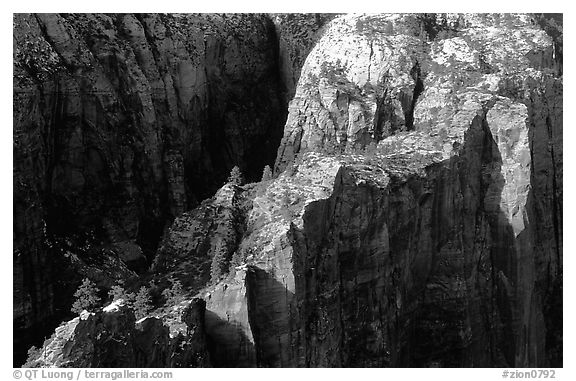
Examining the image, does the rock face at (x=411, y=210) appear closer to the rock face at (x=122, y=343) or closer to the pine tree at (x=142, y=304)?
the rock face at (x=122, y=343)

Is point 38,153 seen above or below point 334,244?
above

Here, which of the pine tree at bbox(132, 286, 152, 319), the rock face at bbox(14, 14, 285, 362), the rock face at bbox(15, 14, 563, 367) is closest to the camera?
the pine tree at bbox(132, 286, 152, 319)

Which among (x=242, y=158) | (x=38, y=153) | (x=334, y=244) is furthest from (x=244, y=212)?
(x=242, y=158)

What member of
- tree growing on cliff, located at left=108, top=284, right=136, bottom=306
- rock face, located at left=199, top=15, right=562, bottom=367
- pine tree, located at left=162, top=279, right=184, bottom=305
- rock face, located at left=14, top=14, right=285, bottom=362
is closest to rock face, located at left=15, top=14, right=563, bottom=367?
rock face, located at left=199, top=15, right=562, bottom=367

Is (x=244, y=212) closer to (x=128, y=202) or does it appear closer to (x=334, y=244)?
(x=334, y=244)

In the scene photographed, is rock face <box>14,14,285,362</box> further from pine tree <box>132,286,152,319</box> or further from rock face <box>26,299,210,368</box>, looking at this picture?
rock face <box>26,299,210,368</box>

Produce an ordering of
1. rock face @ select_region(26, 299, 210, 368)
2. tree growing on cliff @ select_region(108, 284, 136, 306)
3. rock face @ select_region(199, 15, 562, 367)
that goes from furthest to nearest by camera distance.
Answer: rock face @ select_region(199, 15, 562, 367), tree growing on cliff @ select_region(108, 284, 136, 306), rock face @ select_region(26, 299, 210, 368)
